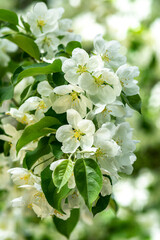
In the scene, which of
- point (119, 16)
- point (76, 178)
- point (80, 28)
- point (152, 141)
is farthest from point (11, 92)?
point (152, 141)

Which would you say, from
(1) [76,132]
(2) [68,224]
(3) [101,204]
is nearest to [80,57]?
(1) [76,132]

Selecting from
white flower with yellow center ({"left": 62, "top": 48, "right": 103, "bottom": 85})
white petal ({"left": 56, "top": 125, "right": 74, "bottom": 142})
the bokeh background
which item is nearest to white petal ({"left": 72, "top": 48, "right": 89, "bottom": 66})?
white flower with yellow center ({"left": 62, "top": 48, "right": 103, "bottom": 85})

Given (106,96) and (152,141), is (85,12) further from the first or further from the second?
(106,96)

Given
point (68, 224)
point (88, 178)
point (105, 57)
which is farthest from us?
point (68, 224)

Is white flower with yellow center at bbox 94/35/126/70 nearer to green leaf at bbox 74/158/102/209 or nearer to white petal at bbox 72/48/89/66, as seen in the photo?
white petal at bbox 72/48/89/66

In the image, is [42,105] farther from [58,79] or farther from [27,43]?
[27,43]

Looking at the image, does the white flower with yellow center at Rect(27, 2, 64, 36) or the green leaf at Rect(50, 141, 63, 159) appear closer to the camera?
the green leaf at Rect(50, 141, 63, 159)
